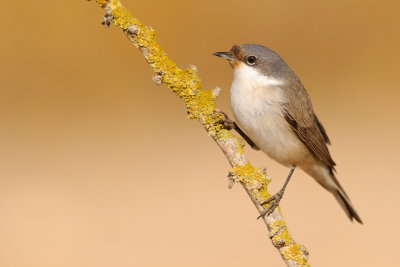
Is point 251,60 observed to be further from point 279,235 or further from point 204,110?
point 279,235

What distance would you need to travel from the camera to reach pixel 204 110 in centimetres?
315

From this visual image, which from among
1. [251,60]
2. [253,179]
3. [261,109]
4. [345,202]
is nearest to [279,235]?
[253,179]

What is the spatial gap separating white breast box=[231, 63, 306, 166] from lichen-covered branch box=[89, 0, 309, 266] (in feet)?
2.05

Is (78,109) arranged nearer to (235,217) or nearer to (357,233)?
(235,217)

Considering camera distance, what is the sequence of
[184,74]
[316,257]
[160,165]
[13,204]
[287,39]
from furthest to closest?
[287,39], [160,165], [13,204], [316,257], [184,74]

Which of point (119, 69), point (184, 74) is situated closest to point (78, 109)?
point (119, 69)

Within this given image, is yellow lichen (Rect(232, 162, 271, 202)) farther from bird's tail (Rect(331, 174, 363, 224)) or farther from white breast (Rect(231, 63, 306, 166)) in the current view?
bird's tail (Rect(331, 174, 363, 224))

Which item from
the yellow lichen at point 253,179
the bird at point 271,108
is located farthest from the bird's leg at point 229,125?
the yellow lichen at point 253,179

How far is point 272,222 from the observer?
9.34ft

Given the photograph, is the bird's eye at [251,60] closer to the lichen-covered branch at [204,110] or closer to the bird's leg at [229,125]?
the bird's leg at [229,125]

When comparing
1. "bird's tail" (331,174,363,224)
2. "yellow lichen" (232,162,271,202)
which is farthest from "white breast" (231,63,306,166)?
"yellow lichen" (232,162,271,202)

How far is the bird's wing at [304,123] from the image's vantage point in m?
3.92

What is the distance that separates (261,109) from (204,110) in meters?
0.69

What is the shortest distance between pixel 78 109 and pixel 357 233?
2.30 m
